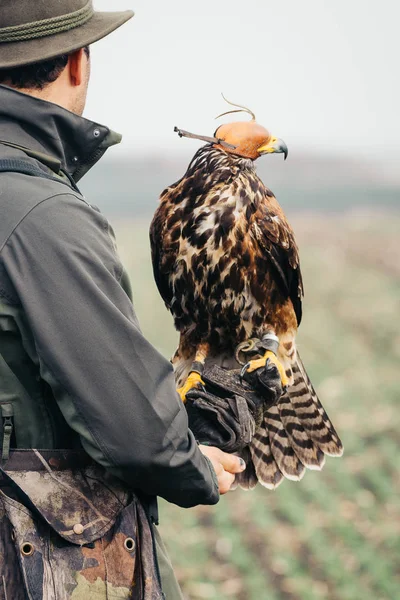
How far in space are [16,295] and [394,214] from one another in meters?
18.8

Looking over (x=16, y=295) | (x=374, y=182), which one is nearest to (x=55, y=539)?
(x=16, y=295)

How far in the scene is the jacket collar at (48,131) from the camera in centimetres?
202

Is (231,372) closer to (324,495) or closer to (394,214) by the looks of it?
(324,495)

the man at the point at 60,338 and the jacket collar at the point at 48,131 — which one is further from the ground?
the jacket collar at the point at 48,131

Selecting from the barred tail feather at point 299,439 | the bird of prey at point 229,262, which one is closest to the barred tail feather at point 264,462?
the bird of prey at point 229,262

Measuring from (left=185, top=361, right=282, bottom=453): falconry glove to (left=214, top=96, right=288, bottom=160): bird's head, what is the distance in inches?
28.1

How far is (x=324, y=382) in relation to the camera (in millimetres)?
8836

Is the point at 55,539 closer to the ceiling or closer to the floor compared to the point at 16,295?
closer to the floor

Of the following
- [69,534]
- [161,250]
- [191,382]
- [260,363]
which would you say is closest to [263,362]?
[260,363]

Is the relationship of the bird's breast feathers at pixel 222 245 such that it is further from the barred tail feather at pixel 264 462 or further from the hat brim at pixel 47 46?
the hat brim at pixel 47 46

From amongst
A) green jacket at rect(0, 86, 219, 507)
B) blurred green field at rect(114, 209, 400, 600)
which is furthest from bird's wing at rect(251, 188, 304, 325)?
blurred green field at rect(114, 209, 400, 600)

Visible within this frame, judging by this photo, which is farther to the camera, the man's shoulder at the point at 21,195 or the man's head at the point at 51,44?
the man's head at the point at 51,44

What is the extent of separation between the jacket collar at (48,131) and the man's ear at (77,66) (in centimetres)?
10

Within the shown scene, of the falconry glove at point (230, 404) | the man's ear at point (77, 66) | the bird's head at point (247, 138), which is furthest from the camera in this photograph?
the bird's head at point (247, 138)
